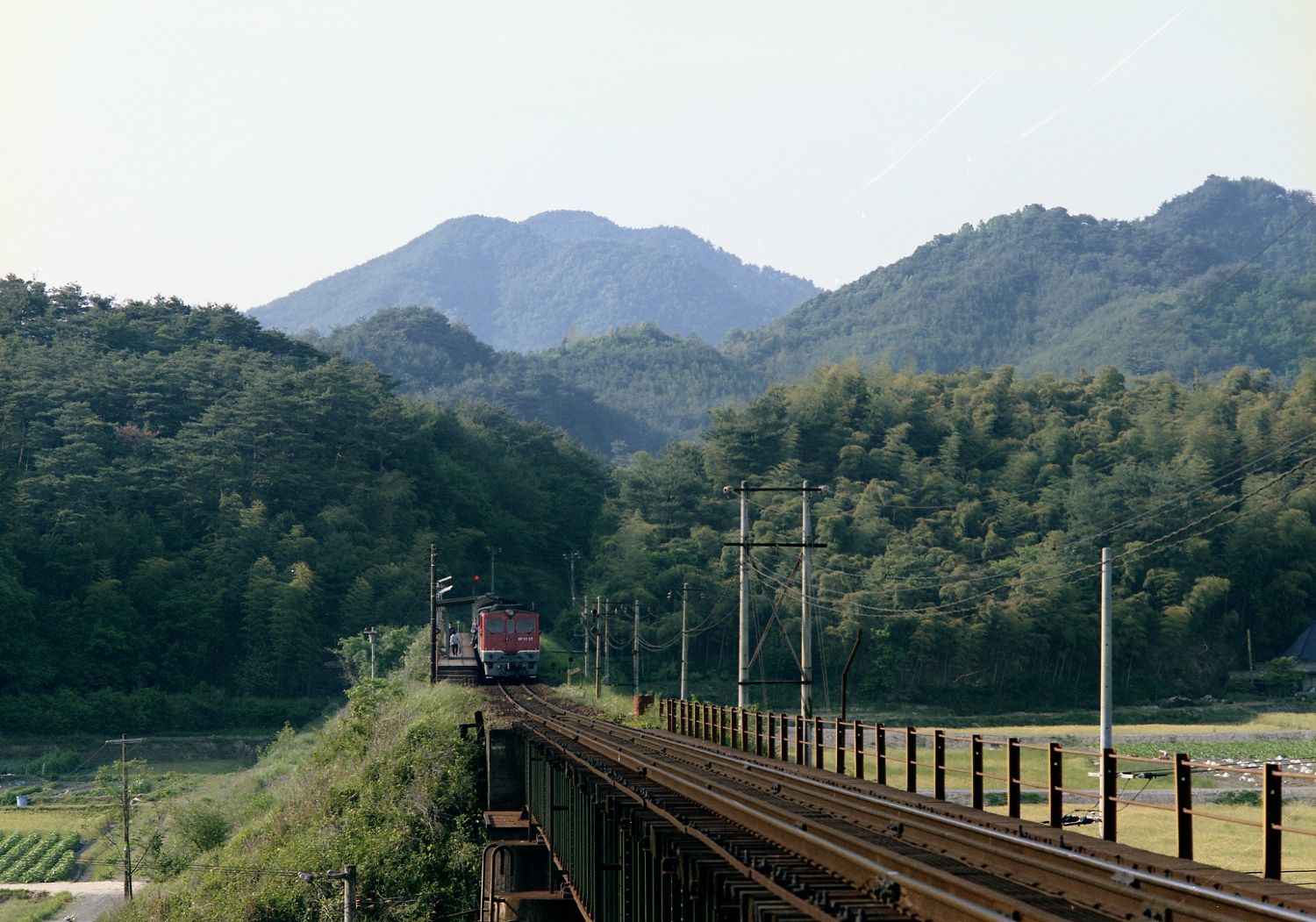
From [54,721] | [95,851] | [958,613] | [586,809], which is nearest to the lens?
[586,809]

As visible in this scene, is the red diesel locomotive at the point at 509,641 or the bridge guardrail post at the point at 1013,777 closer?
the bridge guardrail post at the point at 1013,777

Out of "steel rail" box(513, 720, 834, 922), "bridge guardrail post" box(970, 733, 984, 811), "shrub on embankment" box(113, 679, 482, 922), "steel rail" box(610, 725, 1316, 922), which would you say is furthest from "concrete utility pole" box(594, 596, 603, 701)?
"bridge guardrail post" box(970, 733, 984, 811)

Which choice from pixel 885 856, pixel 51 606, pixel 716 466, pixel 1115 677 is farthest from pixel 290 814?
pixel 716 466

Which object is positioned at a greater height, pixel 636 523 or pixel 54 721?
pixel 636 523

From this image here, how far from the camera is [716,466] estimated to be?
104562 millimetres

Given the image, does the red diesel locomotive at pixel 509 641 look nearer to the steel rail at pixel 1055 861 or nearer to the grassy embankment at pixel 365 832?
the grassy embankment at pixel 365 832

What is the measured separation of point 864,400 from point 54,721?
2521 inches

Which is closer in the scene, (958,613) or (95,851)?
(95,851)

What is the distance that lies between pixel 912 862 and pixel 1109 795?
335 centimetres

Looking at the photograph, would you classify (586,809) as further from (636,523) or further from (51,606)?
(636,523)

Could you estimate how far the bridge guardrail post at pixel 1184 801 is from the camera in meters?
10.7

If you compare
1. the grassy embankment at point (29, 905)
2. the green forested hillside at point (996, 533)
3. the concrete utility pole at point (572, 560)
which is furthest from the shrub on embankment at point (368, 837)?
the concrete utility pole at point (572, 560)

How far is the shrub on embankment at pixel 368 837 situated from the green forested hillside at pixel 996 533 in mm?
45027

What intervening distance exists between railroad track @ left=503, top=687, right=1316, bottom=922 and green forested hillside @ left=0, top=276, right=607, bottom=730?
6421cm
